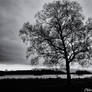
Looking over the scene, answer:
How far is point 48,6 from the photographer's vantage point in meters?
29.3

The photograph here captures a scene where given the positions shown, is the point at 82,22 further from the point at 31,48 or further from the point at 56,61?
the point at 31,48

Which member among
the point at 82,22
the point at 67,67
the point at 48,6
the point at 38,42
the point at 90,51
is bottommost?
the point at 67,67

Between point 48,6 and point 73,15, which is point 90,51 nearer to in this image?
point 73,15

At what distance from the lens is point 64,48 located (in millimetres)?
27875

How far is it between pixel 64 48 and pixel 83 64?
4942 mm

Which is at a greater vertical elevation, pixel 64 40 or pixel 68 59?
pixel 64 40

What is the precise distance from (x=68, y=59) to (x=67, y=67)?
141 cm

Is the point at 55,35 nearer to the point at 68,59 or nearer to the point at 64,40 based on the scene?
the point at 64,40

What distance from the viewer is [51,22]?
2841 centimetres

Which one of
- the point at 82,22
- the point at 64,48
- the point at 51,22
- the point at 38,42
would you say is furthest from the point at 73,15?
the point at 38,42

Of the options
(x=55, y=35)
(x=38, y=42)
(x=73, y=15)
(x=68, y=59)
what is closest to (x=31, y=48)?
→ (x=38, y=42)

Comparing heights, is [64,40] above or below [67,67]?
above

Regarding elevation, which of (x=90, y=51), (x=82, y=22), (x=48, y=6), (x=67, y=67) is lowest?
(x=67, y=67)

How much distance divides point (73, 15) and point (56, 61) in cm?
860
